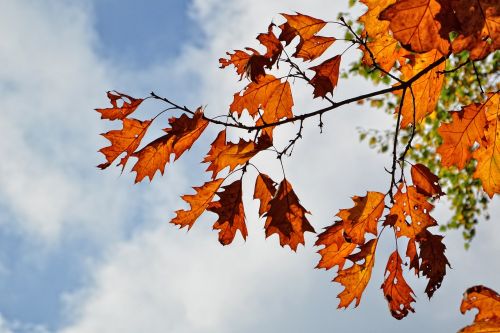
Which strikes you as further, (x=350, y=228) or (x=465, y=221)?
(x=465, y=221)

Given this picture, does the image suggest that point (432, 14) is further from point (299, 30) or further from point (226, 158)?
point (226, 158)

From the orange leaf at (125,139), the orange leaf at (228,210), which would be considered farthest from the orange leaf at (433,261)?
the orange leaf at (125,139)

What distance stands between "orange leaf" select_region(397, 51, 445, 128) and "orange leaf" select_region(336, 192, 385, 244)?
1.15 ft

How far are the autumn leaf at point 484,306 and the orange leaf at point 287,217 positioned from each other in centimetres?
71

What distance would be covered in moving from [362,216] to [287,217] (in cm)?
33

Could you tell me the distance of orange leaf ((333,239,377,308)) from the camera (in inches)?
91.4

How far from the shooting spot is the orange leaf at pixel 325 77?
2.26 metres

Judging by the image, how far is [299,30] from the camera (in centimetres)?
226

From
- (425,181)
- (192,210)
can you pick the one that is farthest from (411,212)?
(192,210)

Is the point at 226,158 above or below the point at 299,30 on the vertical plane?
below

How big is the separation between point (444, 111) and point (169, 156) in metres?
6.88

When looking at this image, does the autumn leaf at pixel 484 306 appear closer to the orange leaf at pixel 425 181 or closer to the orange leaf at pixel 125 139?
the orange leaf at pixel 425 181

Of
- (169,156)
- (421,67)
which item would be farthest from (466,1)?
(169,156)

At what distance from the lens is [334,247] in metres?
2.27
